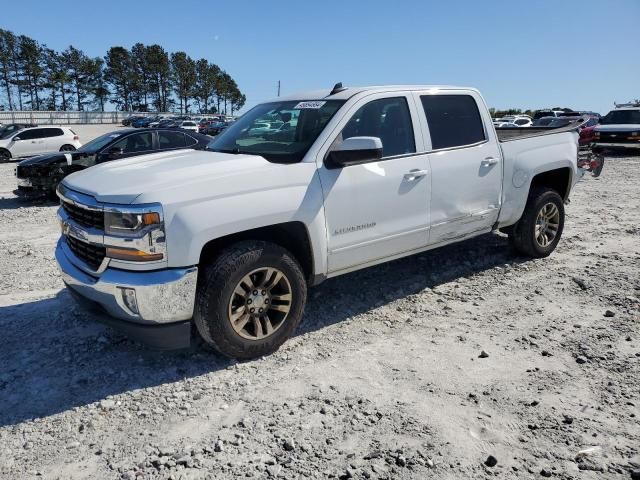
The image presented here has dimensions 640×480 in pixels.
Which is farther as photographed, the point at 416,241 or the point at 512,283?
the point at 512,283

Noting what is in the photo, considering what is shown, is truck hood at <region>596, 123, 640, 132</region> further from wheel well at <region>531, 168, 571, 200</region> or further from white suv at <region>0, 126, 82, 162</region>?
white suv at <region>0, 126, 82, 162</region>

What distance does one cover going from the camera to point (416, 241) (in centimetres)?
452

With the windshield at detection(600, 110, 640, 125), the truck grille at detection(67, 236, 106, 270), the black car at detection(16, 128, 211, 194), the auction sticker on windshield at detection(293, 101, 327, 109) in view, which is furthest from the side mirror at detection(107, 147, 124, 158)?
the windshield at detection(600, 110, 640, 125)

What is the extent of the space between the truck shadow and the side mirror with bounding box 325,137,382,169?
1428 mm

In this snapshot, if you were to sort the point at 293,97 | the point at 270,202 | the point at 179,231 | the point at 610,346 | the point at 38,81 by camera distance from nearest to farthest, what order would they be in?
the point at 179,231 → the point at 270,202 → the point at 610,346 → the point at 293,97 → the point at 38,81

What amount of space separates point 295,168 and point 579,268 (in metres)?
3.76

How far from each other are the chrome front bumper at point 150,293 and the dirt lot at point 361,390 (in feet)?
1.73

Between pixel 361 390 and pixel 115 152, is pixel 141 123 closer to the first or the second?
pixel 115 152

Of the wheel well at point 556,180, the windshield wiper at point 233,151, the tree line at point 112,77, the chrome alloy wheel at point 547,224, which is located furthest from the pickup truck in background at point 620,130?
the tree line at point 112,77

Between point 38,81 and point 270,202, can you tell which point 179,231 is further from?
point 38,81

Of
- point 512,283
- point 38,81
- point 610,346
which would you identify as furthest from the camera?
point 38,81

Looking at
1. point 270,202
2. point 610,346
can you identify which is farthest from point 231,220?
point 610,346

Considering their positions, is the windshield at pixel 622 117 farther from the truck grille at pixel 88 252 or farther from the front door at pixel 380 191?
the truck grille at pixel 88 252

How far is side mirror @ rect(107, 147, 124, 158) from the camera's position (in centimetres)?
1059
